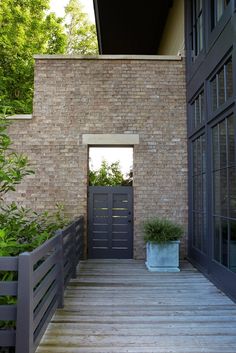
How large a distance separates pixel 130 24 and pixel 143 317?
9.11 metres

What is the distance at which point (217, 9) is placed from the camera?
5.39 m

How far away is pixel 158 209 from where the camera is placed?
720 centimetres

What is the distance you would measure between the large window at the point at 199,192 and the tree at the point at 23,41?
790 cm

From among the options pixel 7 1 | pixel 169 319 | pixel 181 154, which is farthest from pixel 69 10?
pixel 169 319

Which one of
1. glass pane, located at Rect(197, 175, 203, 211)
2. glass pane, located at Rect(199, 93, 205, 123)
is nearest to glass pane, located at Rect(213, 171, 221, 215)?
glass pane, located at Rect(197, 175, 203, 211)

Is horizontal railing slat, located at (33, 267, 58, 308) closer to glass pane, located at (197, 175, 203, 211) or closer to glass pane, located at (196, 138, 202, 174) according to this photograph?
glass pane, located at (197, 175, 203, 211)

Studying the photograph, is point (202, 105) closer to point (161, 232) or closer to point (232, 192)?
point (232, 192)

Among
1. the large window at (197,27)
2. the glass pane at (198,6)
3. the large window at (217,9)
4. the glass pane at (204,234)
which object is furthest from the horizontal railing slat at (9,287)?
the glass pane at (198,6)

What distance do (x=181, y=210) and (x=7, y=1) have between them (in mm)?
11733

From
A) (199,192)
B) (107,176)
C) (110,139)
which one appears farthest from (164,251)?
(110,139)

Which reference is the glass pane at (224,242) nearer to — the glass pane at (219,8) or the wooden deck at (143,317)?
→ the wooden deck at (143,317)

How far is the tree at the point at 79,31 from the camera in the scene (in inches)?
799

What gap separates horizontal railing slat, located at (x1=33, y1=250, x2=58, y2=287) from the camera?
2.86 m

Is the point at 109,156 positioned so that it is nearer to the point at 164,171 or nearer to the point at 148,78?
the point at 164,171
